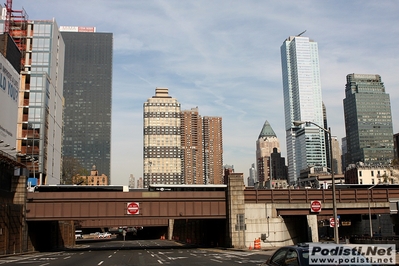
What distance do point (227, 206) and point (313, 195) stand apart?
40.6ft

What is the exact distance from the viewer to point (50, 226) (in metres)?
68.4

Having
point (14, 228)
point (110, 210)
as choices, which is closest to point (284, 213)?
point (110, 210)

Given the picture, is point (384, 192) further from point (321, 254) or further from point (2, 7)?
point (2, 7)

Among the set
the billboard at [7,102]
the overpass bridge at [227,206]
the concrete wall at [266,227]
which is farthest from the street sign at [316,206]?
the billboard at [7,102]

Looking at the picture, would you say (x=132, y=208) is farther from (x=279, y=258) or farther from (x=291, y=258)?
(x=291, y=258)

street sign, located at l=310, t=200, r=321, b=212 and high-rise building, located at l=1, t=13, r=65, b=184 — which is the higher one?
high-rise building, located at l=1, t=13, r=65, b=184

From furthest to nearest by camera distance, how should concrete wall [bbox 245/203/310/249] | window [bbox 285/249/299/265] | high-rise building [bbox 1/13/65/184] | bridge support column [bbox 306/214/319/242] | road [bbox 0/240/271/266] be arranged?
high-rise building [bbox 1/13/65/184] < bridge support column [bbox 306/214/319/242] < concrete wall [bbox 245/203/310/249] < road [bbox 0/240/271/266] < window [bbox 285/249/299/265]

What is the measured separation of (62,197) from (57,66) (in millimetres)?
70965

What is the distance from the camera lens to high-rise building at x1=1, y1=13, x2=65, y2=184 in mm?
100688

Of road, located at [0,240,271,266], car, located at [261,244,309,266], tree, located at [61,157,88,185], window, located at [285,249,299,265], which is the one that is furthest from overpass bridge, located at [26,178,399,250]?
tree, located at [61,157,88,185]

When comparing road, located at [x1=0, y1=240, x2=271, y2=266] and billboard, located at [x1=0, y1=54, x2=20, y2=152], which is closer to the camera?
road, located at [x1=0, y1=240, x2=271, y2=266]

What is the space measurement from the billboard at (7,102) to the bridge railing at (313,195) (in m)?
34.1

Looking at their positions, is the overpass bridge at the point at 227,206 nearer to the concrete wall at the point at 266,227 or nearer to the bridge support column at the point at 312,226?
the concrete wall at the point at 266,227

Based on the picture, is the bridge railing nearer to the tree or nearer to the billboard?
the billboard
